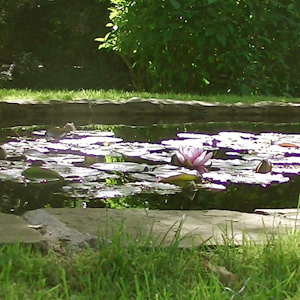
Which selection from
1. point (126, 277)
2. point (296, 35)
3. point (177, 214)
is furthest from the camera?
point (296, 35)

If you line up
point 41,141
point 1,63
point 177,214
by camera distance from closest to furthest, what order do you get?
point 177,214 < point 41,141 < point 1,63

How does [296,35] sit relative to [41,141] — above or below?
above

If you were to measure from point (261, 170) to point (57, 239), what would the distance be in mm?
1053

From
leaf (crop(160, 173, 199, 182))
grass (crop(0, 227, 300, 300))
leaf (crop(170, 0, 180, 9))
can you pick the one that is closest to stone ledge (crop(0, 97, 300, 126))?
leaf (crop(170, 0, 180, 9))

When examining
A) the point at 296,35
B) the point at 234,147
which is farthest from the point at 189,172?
the point at 296,35

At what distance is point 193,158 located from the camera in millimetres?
2037

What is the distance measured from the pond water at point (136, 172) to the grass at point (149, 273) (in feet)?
1.69

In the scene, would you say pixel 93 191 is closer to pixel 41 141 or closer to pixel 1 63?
pixel 41 141

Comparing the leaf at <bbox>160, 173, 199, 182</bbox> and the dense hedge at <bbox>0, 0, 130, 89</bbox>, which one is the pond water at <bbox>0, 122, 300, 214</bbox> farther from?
the dense hedge at <bbox>0, 0, 130, 89</bbox>

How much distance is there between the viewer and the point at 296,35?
621 cm

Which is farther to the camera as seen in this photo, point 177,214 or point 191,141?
point 191,141

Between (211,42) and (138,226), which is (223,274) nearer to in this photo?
(138,226)

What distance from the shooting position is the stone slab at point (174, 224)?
1177 mm

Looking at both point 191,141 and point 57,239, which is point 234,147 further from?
point 57,239
